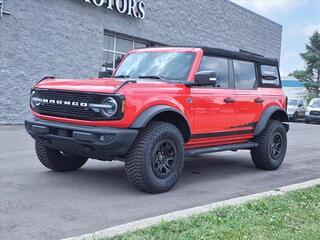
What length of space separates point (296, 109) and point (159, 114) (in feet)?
81.3

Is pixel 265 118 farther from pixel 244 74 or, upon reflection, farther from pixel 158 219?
pixel 158 219

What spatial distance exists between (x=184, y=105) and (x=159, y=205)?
1527mm

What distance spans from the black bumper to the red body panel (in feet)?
0.34

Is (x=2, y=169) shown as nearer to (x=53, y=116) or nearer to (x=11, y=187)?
(x=11, y=187)

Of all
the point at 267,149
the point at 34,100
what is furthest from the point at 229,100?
the point at 34,100

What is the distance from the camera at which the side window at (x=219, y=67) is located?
23.6 feet

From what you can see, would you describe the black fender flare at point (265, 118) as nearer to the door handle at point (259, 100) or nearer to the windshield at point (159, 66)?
the door handle at point (259, 100)

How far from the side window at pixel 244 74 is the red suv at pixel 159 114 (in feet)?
0.06

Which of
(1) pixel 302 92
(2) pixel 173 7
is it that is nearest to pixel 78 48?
(2) pixel 173 7

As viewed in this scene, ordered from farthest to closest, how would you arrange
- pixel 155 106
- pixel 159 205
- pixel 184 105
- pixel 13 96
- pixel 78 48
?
pixel 78 48
pixel 13 96
pixel 184 105
pixel 155 106
pixel 159 205

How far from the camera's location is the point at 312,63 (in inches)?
2357

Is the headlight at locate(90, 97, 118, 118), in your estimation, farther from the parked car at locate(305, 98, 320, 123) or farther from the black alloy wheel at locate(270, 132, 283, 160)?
the parked car at locate(305, 98, 320, 123)

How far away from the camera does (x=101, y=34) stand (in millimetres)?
18594

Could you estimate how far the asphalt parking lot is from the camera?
4820mm
